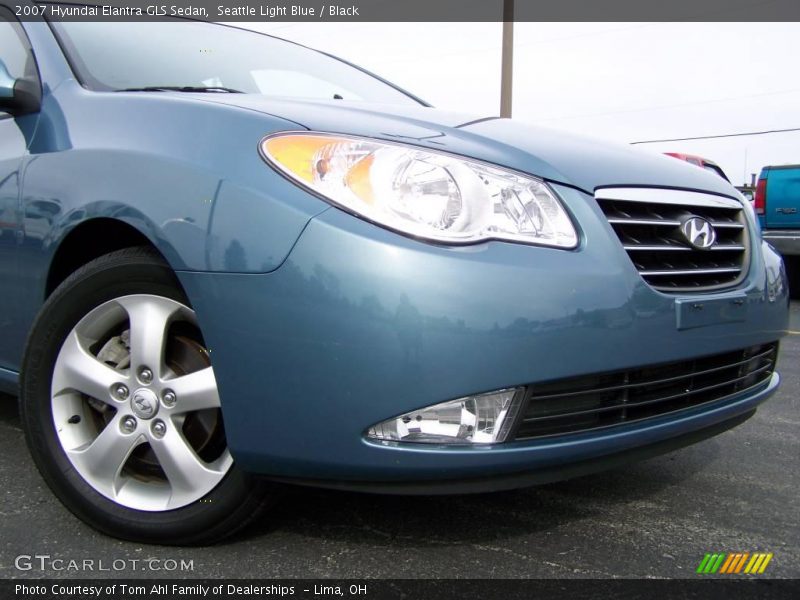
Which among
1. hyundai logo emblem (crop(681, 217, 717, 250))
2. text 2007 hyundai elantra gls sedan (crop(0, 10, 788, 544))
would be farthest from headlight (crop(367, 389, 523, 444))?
hyundai logo emblem (crop(681, 217, 717, 250))

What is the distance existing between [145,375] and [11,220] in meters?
0.76

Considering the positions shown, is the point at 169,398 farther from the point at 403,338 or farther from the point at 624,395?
the point at 624,395

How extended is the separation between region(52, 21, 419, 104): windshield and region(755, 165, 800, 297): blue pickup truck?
5561 mm

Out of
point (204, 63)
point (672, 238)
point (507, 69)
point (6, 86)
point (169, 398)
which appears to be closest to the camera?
point (169, 398)

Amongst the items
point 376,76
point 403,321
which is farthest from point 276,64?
point 403,321

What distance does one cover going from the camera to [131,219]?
6.12 ft

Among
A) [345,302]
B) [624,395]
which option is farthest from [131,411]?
[624,395]

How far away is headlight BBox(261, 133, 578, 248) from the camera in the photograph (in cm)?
165

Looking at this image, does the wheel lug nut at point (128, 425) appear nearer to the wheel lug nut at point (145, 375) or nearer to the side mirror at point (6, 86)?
the wheel lug nut at point (145, 375)

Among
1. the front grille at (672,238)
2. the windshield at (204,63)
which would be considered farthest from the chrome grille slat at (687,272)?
the windshield at (204,63)

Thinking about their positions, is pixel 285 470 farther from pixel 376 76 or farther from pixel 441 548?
pixel 376 76

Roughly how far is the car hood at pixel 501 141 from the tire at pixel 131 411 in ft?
1.72

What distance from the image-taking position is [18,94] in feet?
7.45
